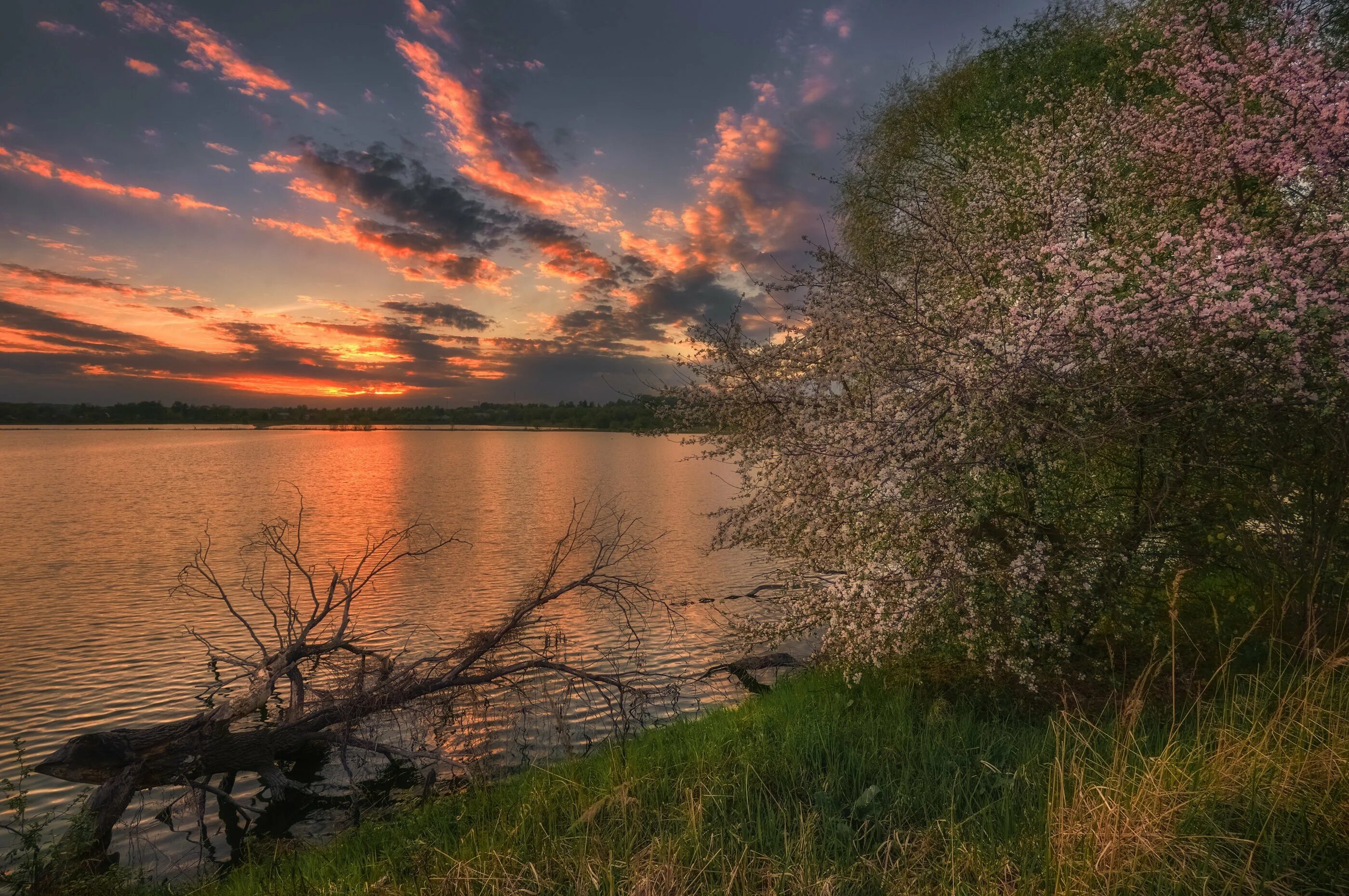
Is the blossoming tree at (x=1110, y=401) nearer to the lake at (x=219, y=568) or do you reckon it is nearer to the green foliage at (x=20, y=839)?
the lake at (x=219, y=568)

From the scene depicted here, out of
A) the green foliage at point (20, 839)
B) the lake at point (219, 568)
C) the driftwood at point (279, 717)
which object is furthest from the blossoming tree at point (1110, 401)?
the green foliage at point (20, 839)

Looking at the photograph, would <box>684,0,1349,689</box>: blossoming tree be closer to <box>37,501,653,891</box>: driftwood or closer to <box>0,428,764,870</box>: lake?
<box>37,501,653,891</box>: driftwood

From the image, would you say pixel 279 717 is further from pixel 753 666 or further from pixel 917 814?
pixel 917 814

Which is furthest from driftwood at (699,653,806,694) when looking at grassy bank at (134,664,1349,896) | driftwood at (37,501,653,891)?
grassy bank at (134,664,1349,896)

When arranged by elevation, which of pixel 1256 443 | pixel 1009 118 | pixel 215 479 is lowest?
pixel 215 479

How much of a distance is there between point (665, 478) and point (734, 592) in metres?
41.3

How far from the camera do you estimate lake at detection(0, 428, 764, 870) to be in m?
12.3

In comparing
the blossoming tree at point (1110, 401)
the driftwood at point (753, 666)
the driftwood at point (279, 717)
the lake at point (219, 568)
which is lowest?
the lake at point (219, 568)

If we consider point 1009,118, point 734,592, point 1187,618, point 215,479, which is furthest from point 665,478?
point 1187,618

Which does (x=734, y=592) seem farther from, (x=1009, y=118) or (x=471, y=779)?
(x=1009, y=118)

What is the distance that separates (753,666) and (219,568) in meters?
20.8

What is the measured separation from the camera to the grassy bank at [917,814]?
14.6 ft

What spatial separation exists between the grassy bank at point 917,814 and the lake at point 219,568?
2.83 meters

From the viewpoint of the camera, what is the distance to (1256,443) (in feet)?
27.1
